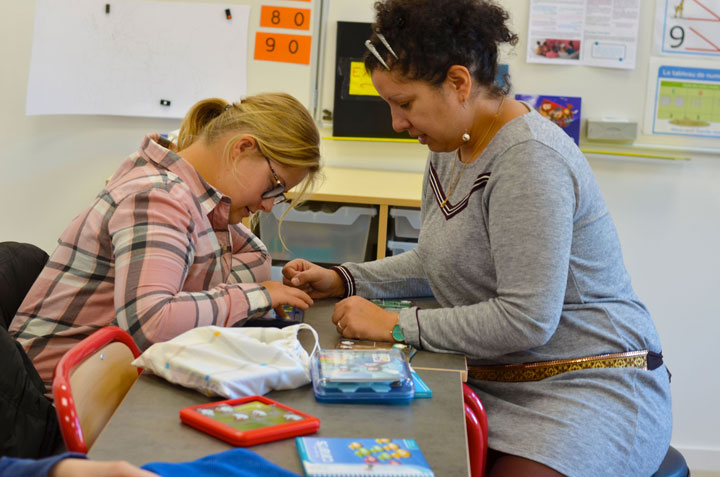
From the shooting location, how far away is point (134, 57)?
2996 millimetres

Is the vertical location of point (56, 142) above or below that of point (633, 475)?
above

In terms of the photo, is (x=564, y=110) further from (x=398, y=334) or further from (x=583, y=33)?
(x=398, y=334)

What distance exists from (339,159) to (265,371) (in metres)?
1.99

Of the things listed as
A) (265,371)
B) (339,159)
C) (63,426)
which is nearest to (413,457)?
(265,371)

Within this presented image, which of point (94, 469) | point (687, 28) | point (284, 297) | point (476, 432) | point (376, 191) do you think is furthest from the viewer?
point (687, 28)

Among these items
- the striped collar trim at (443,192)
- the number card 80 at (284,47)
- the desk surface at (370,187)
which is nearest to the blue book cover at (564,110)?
the desk surface at (370,187)

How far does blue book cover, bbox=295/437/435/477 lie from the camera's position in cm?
87

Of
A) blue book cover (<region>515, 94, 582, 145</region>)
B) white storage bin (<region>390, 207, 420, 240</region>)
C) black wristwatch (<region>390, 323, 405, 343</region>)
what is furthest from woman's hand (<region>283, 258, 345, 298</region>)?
blue book cover (<region>515, 94, 582, 145</region>)

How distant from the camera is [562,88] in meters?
2.95

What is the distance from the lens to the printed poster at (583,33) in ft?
9.57

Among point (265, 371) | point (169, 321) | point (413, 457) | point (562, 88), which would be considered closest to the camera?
point (413, 457)

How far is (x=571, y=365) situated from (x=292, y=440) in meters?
0.65

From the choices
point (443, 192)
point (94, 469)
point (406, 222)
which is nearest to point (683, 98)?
point (406, 222)

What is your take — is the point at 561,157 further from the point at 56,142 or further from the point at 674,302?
the point at 56,142
